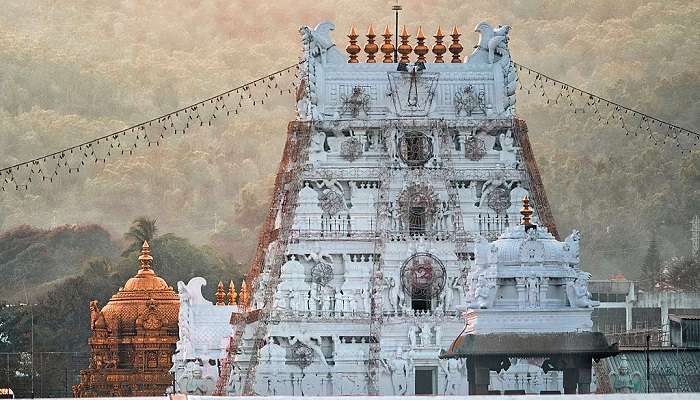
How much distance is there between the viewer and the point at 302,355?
97.0 meters

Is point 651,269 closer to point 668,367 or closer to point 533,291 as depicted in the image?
point 668,367

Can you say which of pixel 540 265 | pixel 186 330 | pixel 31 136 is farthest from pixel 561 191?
pixel 540 265

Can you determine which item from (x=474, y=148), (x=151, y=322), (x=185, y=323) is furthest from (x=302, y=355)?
(x=151, y=322)

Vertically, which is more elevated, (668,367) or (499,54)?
(499,54)

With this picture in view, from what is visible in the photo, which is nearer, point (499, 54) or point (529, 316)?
point (529, 316)

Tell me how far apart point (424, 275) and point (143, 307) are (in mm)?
20767

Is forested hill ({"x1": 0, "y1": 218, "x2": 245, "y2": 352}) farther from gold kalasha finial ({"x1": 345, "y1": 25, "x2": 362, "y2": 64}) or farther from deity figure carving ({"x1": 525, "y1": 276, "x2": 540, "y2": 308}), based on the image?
deity figure carving ({"x1": 525, "y1": 276, "x2": 540, "y2": 308})

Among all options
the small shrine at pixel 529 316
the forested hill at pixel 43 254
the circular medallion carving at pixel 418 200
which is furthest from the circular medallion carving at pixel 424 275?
the forested hill at pixel 43 254

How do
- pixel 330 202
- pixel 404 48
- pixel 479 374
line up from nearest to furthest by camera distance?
pixel 479 374, pixel 330 202, pixel 404 48

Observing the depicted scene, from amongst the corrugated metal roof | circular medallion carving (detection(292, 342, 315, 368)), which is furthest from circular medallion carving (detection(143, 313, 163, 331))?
the corrugated metal roof

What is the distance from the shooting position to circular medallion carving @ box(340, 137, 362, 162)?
99500 mm

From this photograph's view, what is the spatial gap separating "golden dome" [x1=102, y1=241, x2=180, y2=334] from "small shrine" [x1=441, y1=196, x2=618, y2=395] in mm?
42056

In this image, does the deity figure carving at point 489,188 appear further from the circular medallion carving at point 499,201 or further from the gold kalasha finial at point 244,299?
the gold kalasha finial at point 244,299

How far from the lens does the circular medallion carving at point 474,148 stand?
99.5 metres
